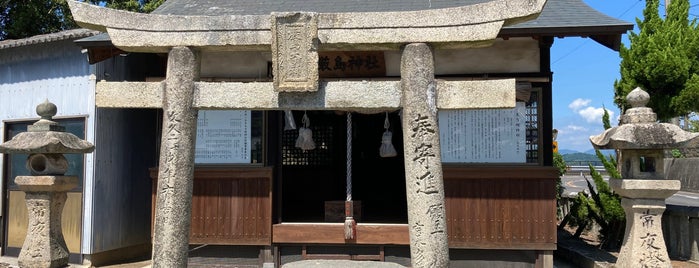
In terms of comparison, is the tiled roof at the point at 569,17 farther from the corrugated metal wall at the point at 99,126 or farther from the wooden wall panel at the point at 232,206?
the corrugated metal wall at the point at 99,126

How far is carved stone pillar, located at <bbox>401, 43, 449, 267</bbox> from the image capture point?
5180mm

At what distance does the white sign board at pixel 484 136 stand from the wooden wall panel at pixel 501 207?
0.79ft

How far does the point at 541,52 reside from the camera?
8.35 metres

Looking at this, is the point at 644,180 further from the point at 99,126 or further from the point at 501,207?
the point at 99,126

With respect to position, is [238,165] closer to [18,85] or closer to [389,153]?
[389,153]

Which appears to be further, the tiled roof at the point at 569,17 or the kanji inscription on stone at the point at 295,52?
the tiled roof at the point at 569,17

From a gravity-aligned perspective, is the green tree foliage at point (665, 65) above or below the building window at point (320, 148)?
above

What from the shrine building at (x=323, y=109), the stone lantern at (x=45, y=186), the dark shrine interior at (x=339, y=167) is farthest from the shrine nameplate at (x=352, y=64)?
the dark shrine interior at (x=339, y=167)

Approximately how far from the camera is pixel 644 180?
7.27 metres

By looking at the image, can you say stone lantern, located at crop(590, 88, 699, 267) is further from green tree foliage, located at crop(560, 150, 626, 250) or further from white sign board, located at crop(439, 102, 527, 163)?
green tree foliage, located at crop(560, 150, 626, 250)

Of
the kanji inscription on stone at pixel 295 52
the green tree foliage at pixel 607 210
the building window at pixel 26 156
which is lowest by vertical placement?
the green tree foliage at pixel 607 210

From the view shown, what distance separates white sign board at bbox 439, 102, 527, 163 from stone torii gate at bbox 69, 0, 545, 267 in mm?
3101

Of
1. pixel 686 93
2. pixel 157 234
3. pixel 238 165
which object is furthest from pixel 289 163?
pixel 686 93

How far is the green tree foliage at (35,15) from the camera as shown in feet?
56.2
